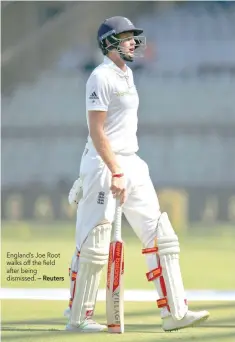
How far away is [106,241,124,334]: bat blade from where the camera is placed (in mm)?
4945

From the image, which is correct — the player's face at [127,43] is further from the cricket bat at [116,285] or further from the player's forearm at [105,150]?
the cricket bat at [116,285]

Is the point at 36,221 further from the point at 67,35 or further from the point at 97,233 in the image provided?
the point at 97,233

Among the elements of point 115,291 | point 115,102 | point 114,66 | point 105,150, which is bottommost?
point 115,291

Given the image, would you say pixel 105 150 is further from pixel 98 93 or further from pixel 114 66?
pixel 114 66

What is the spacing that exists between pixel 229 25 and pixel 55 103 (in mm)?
3737

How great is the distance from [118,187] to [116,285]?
0.48m

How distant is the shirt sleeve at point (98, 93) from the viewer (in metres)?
4.83

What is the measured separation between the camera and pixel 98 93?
4836 mm

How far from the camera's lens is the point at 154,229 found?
500cm

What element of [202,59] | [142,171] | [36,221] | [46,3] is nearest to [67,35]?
[46,3]

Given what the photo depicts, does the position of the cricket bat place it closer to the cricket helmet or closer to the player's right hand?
the player's right hand

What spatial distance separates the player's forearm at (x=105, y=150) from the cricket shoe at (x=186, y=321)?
0.75 m

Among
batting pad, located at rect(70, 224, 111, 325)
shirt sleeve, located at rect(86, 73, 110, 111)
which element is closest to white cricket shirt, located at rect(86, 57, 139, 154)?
shirt sleeve, located at rect(86, 73, 110, 111)

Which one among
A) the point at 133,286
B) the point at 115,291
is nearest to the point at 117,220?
the point at 115,291
